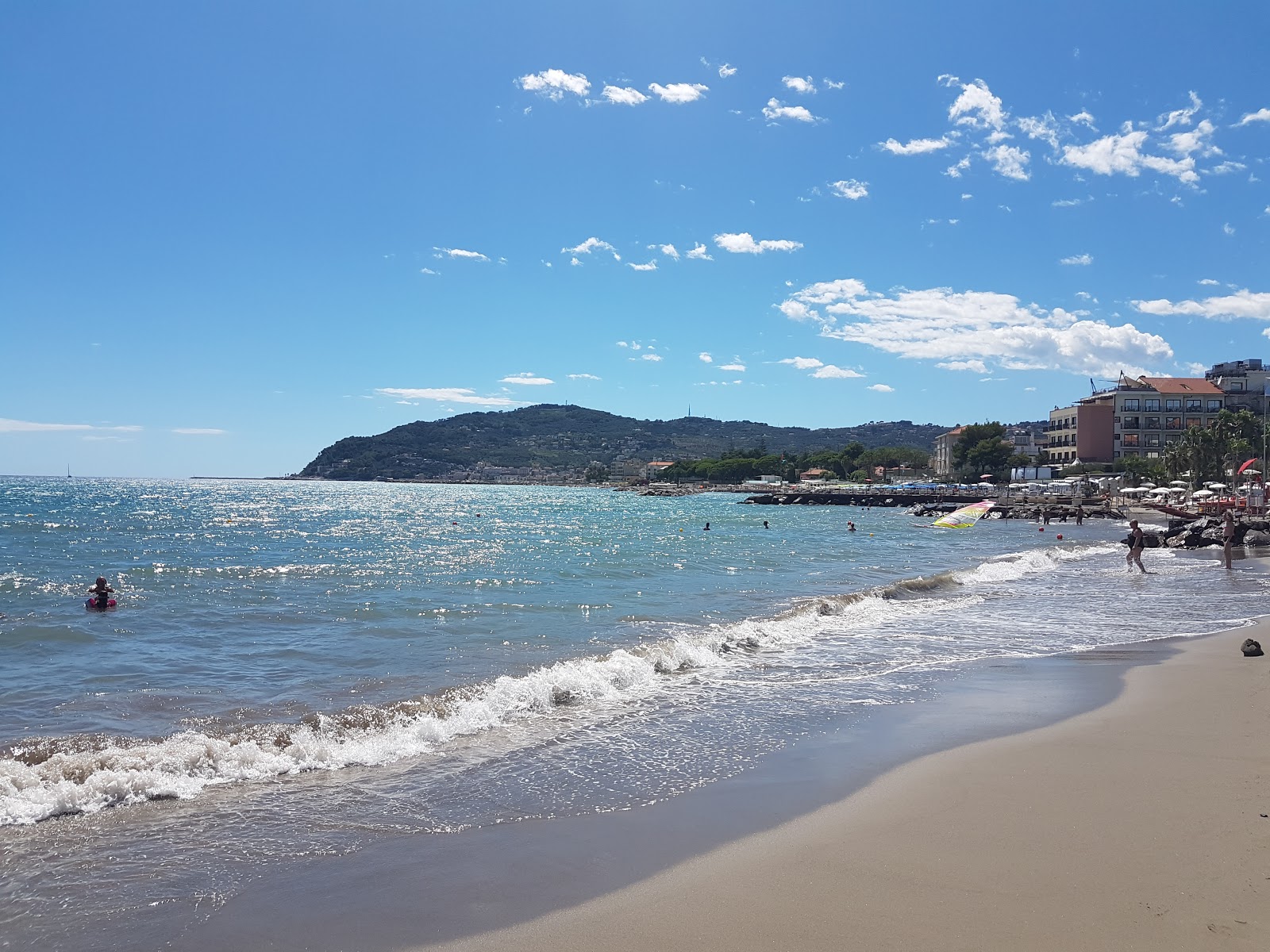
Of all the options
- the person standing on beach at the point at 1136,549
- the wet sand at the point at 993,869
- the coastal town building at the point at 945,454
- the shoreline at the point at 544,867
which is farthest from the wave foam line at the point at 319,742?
the coastal town building at the point at 945,454

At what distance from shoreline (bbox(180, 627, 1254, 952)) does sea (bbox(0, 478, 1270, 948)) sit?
31 cm

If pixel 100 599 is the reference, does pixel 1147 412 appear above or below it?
above

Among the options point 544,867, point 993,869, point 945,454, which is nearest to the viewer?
point 993,869

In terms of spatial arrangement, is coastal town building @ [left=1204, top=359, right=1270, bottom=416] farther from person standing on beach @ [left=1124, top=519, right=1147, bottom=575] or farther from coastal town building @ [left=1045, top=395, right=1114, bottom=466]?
person standing on beach @ [left=1124, top=519, right=1147, bottom=575]

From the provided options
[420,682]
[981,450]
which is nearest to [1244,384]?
[981,450]

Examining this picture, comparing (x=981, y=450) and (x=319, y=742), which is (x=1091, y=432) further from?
(x=319, y=742)

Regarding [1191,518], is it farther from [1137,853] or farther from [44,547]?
[44,547]

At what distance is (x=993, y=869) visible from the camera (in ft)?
18.2

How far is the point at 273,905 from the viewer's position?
5.25 metres

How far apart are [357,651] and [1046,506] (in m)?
76.1

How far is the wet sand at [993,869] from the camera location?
4719 millimetres

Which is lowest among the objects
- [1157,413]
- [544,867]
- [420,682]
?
[420,682]

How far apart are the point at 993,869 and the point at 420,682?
335 inches

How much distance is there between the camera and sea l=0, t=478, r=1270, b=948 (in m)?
6.57
